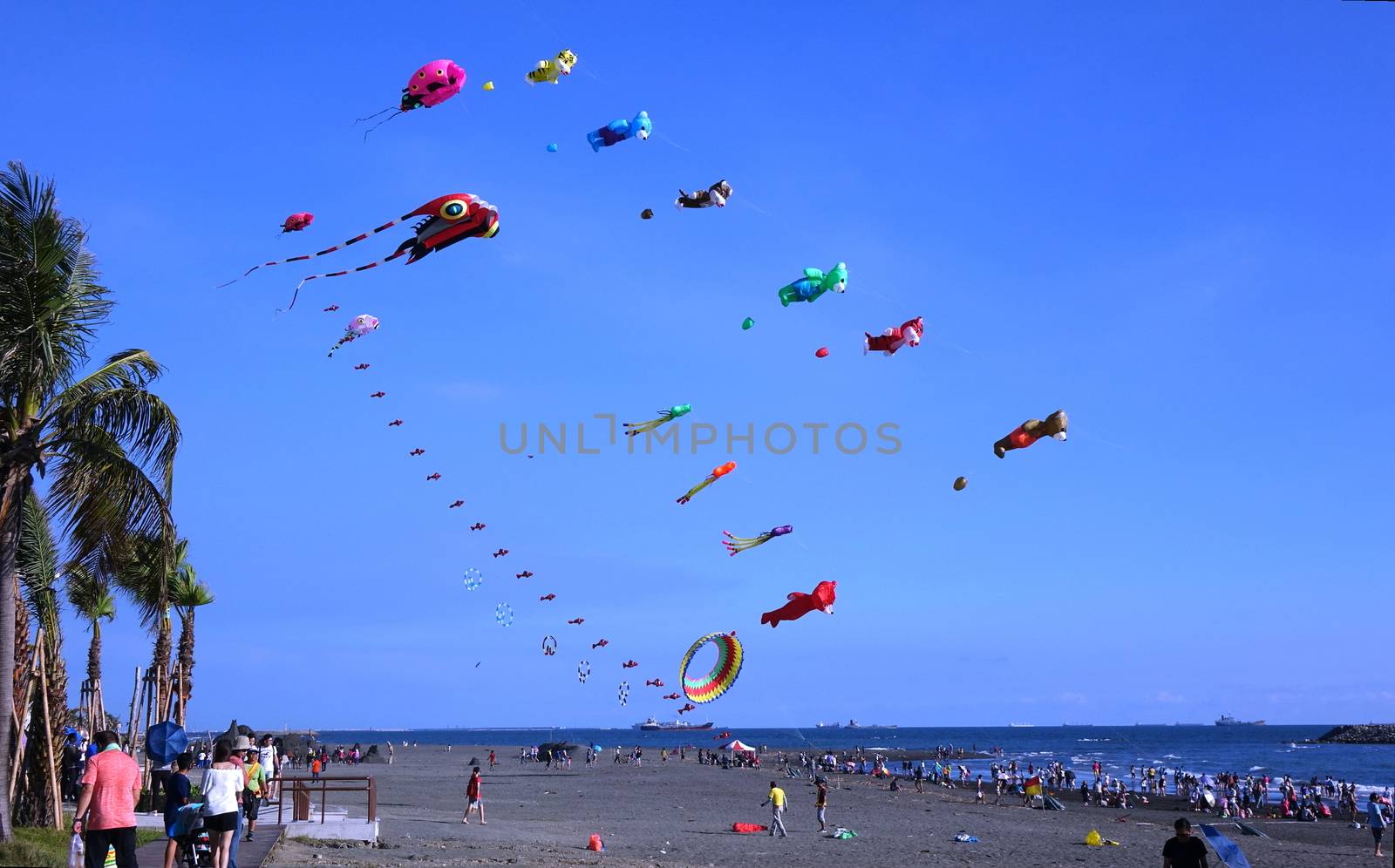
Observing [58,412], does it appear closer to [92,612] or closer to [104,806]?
[104,806]

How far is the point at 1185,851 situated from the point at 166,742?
10.9m

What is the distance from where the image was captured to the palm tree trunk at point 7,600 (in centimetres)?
1152

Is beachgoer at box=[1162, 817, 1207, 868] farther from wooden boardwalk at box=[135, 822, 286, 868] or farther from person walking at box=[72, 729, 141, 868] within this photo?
wooden boardwalk at box=[135, 822, 286, 868]

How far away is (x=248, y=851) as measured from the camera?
14.6 metres

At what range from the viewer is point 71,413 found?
1213 centimetres

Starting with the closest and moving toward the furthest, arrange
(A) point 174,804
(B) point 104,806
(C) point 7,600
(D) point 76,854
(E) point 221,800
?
(B) point 104,806 < (D) point 76,854 < (E) point 221,800 < (A) point 174,804 < (C) point 7,600

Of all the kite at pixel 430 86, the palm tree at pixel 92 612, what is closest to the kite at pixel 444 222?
the kite at pixel 430 86

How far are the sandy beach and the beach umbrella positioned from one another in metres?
2.37

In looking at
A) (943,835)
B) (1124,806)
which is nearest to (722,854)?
(943,835)

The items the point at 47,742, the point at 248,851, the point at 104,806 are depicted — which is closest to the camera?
the point at 104,806

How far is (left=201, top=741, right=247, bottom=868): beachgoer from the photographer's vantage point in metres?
10.4

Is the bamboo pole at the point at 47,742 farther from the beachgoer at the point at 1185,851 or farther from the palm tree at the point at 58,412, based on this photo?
the beachgoer at the point at 1185,851

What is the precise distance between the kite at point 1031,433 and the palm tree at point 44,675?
14502 mm

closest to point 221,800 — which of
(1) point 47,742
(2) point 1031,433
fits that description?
(1) point 47,742
